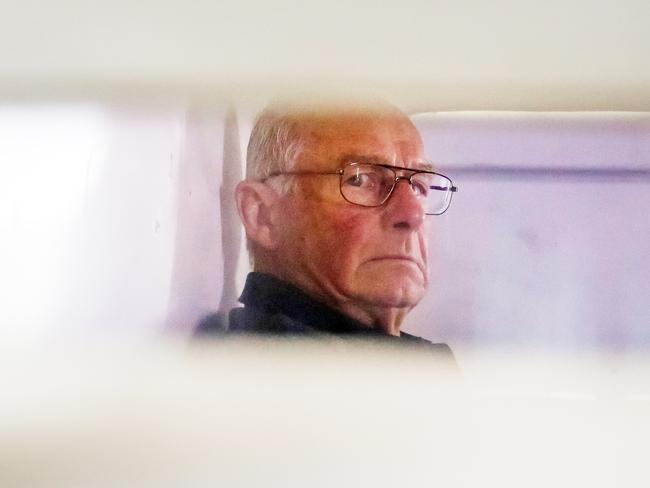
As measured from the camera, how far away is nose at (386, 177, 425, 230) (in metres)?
0.57

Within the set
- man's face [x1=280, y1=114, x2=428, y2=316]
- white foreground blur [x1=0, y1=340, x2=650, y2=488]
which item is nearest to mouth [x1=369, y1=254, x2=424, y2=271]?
man's face [x1=280, y1=114, x2=428, y2=316]

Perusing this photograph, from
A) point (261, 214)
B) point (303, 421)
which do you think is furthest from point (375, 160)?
point (303, 421)

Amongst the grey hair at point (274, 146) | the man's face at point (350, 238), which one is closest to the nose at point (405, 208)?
the man's face at point (350, 238)

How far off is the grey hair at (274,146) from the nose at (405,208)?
4.3 inches

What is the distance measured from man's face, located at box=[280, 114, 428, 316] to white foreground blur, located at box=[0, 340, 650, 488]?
0.07 meters

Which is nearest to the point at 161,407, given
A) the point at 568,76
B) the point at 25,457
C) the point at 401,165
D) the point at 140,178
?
the point at 25,457

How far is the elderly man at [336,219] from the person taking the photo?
1.82 ft

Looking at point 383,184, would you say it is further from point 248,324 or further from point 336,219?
point 248,324

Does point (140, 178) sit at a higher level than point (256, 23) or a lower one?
lower

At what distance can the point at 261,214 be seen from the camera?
567 millimetres

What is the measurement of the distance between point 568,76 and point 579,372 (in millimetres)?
287

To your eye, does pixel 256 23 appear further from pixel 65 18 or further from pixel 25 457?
pixel 25 457

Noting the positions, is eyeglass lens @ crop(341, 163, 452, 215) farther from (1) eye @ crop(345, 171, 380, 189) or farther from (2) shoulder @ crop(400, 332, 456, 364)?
(2) shoulder @ crop(400, 332, 456, 364)

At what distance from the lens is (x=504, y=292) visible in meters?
0.56
